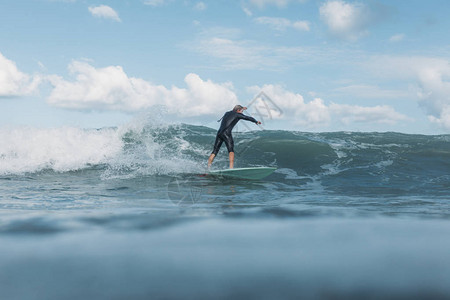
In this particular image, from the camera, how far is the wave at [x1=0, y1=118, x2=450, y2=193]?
421 inches

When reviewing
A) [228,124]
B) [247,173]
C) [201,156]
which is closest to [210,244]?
[247,173]

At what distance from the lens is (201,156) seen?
13.7m

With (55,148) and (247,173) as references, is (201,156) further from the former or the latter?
(55,148)

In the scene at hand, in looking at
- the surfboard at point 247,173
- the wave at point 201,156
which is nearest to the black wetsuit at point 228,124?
the surfboard at point 247,173

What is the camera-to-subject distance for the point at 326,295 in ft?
6.51

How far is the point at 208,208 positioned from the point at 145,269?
8.76 ft

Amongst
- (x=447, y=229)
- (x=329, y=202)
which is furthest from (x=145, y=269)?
(x=329, y=202)

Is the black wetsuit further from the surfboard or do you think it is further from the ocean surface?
the ocean surface

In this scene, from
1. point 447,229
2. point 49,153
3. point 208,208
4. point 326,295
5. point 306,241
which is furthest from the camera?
point 49,153

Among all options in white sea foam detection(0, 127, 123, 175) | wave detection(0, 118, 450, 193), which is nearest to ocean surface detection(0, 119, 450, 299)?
wave detection(0, 118, 450, 193)

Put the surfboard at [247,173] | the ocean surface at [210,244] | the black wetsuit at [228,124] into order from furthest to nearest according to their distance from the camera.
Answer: the black wetsuit at [228,124] → the surfboard at [247,173] → the ocean surface at [210,244]

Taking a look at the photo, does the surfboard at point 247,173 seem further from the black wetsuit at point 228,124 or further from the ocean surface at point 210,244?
the black wetsuit at point 228,124

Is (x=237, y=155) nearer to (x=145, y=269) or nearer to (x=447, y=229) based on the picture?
(x=447, y=229)

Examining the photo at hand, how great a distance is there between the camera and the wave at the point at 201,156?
10.7 m
